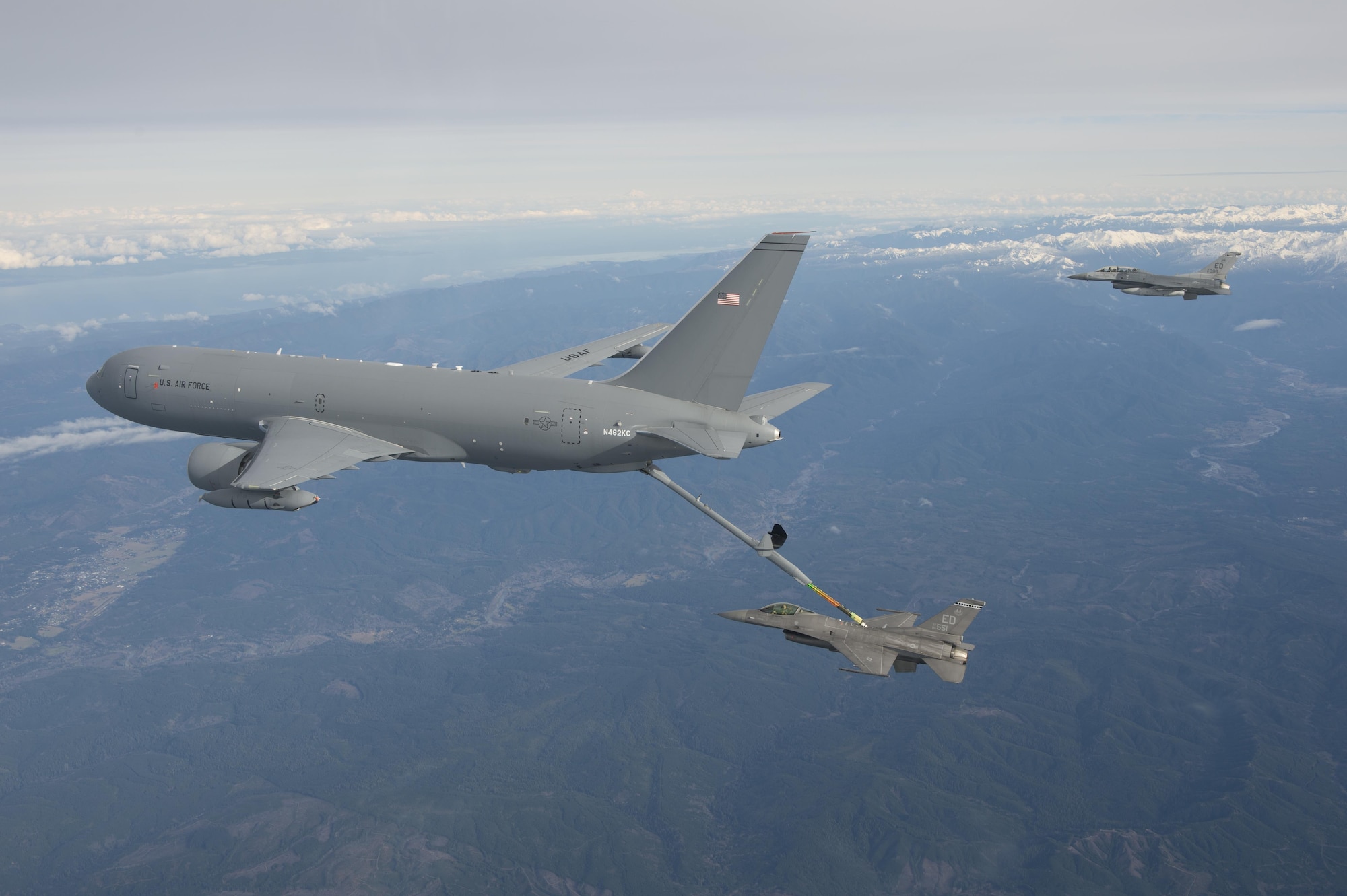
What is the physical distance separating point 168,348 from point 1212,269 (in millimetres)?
110399

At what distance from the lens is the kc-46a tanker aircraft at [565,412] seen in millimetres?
44312

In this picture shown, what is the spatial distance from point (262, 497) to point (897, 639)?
117ft

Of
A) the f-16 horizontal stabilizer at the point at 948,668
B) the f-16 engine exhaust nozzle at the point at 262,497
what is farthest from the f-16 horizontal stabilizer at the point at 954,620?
the f-16 engine exhaust nozzle at the point at 262,497

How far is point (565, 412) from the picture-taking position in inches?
1816

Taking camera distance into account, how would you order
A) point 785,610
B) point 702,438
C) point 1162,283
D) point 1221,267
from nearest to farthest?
point 702,438
point 785,610
point 1162,283
point 1221,267

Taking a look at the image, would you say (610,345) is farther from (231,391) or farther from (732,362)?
(231,391)

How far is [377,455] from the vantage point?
146 feet

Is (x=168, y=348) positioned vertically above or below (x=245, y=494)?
above

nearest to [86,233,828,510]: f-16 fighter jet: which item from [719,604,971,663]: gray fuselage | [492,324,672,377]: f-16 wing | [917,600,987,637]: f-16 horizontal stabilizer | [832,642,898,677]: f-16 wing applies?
[492,324,672,377]: f-16 wing

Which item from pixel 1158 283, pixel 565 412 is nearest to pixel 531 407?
pixel 565 412

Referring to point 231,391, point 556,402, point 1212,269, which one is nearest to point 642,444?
point 556,402

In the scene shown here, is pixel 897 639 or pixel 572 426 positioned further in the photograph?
pixel 897 639

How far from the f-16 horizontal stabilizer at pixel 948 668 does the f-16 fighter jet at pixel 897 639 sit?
0.12 ft

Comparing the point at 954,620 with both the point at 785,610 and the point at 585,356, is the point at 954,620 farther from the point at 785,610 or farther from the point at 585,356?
the point at 585,356
